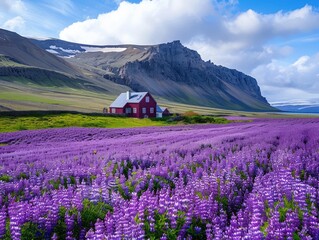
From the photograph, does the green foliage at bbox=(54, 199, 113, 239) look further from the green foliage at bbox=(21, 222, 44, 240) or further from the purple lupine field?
the green foliage at bbox=(21, 222, 44, 240)

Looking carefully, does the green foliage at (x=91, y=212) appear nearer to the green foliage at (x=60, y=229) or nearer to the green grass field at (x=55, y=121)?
the green foliage at (x=60, y=229)

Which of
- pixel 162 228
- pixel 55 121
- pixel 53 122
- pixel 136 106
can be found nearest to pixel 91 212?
pixel 162 228

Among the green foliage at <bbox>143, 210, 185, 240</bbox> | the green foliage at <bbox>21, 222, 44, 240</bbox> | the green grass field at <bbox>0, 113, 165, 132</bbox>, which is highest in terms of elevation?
the green foliage at <bbox>143, 210, 185, 240</bbox>

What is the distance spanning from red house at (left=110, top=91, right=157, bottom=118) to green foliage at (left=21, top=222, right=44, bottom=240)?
3028 inches

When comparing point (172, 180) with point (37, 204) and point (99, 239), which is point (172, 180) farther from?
point (99, 239)

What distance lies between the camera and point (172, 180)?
7980mm

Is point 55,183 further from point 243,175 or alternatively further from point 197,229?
point 197,229

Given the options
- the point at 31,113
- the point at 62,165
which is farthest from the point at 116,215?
the point at 31,113

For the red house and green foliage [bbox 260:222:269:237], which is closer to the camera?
green foliage [bbox 260:222:269:237]

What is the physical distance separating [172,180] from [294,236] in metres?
4.22

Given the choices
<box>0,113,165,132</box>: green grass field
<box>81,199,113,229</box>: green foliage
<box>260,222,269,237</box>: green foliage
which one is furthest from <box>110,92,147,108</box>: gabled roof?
<box>260,222,269,237</box>: green foliage

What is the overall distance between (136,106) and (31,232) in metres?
78.8

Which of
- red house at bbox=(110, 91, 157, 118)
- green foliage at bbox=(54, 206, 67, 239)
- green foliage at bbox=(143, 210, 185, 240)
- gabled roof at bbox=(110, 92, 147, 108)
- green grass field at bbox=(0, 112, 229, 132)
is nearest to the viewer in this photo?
green foliage at bbox=(143, 210, 185, 240)

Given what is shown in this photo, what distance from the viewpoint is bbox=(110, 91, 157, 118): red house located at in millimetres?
82875
